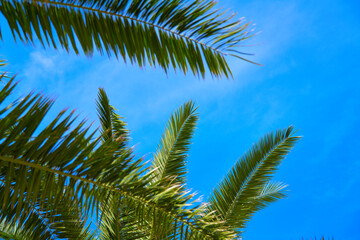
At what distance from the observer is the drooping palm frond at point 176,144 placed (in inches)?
243

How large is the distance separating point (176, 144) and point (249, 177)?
140 centimetres

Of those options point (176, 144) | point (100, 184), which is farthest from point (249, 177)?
point (100, 184)

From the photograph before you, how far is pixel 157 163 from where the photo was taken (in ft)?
20.6

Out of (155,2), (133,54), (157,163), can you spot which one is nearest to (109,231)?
(157,163)

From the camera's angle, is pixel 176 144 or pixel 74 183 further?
pixel 176 144

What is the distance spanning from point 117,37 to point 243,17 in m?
0.89

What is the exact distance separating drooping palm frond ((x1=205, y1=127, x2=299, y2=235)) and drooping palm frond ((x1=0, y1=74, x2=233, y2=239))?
3289mm

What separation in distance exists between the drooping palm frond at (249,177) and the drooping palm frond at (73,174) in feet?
10.8

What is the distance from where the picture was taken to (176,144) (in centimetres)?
632

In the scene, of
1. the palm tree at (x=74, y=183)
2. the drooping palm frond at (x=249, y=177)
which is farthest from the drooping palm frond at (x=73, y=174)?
the drooping palm frond at (x=249, y=177)

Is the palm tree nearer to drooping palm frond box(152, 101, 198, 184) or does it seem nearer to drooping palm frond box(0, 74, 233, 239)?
drooping palm frond box(0, 74, 233, 239)

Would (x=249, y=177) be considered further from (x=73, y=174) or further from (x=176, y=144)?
(x=73, y=174)

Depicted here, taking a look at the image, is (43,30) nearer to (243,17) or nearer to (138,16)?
(138,16)

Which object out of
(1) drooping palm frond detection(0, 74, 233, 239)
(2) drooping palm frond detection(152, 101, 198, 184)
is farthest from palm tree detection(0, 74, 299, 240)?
(2) drooping palm frond detection(152, 101, 198, 184)
